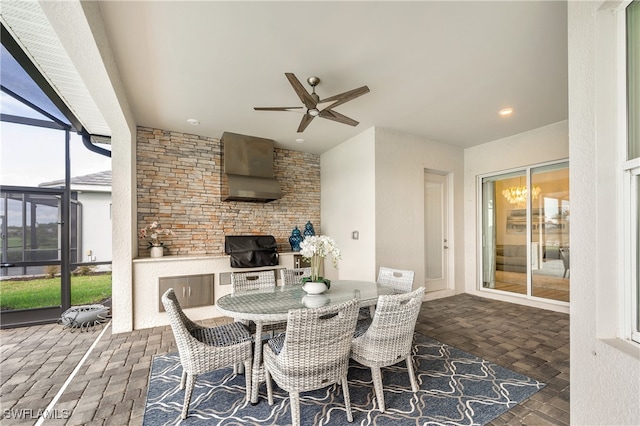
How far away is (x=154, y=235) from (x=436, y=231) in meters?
4.97

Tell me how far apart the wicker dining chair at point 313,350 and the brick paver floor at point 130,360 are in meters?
1.17

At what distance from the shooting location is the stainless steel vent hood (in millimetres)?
4484

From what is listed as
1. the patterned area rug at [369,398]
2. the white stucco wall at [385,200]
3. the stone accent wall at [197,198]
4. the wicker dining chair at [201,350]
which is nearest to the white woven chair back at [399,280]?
the patterned area rug at [369,398]

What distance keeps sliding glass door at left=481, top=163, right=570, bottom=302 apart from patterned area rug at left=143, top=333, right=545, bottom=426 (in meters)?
2.80

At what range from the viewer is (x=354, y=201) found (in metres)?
4.74

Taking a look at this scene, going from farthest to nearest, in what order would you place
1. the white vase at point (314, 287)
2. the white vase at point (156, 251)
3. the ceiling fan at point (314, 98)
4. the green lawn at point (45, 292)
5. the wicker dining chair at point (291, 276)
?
the white vase at point (156, 251), the green lawn at point (45, 292), the wicker dining chair at point (291, 276), the white vase at point (314, 287), the ceiling fan at point (314, 98)

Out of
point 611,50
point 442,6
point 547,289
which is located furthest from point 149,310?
point 547,289

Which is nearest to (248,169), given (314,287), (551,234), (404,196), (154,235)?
(154,235)

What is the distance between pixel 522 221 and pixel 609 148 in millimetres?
3885

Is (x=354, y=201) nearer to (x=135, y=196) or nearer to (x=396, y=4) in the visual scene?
(x=396, y=4)

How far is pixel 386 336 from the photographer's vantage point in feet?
6.43

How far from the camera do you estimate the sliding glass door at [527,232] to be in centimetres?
429

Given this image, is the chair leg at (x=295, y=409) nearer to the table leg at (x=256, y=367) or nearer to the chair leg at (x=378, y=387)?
the table leg at (x=256, y=367)

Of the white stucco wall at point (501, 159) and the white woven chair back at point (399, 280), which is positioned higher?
the white stucco wall at point (501, 159)
